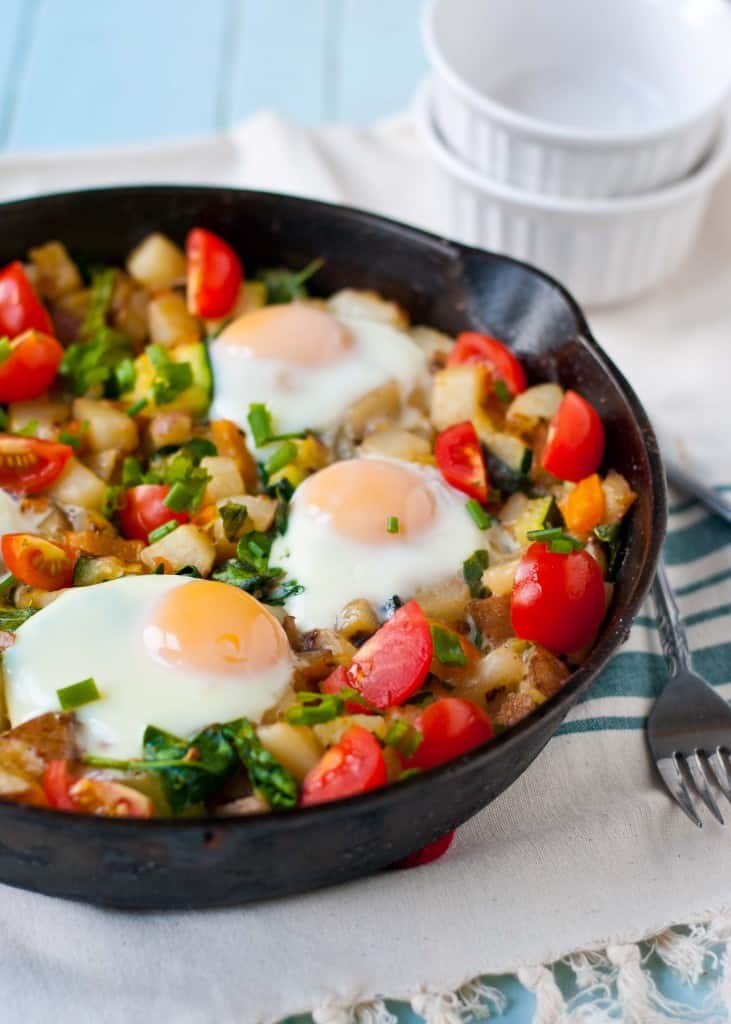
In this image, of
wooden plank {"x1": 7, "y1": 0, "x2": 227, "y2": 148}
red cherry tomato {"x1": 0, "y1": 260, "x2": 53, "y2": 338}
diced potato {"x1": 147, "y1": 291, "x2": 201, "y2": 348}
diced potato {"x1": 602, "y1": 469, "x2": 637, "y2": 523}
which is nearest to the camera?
diced potato {"x1": 602, "y1": 469, "x2": 637, "y2": 523}

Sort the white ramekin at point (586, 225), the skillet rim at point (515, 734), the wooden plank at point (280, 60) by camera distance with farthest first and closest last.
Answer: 1. the wooden plank at point (280, 60)
2. the white ramekin at point (586, 225)
3. the skillet rim at point (515, 734)

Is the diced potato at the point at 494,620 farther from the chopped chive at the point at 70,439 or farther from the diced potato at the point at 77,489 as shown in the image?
the chopped chive at the point at 70,439

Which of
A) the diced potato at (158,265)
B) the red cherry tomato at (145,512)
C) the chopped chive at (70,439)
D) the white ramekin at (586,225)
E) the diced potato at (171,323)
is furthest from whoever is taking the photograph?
the white ramekin at (586,225)

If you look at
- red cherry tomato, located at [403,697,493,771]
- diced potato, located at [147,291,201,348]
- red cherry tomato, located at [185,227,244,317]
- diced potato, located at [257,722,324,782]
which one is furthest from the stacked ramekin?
diced potato, located at [257,722,324,782]

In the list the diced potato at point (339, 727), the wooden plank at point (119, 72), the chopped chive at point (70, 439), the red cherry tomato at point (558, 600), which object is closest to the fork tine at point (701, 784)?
the red cherry tomato at point (558, 600)

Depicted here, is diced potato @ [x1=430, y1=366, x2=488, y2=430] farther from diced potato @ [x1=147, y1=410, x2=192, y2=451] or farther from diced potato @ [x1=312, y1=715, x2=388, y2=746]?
diced potato @ [x1=312, y1=715, x2=388, y2=746]

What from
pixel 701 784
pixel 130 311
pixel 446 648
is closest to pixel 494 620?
pixel 446 648
